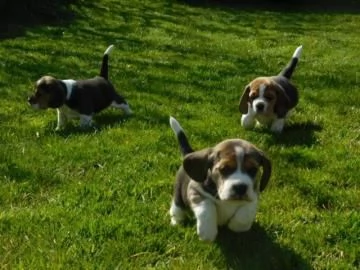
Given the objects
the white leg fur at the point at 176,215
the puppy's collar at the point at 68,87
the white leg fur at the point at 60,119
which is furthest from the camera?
the white leg fur at the point at 60,119

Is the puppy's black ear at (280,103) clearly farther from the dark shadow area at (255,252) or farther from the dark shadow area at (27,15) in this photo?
the dark shadow area at (27,15)

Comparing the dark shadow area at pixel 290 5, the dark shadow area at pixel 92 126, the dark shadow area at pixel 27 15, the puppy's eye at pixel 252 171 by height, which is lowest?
the dark shadow area at pixel 290 5

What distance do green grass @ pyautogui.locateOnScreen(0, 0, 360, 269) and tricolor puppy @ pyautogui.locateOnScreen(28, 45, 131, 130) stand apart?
0.72 feet

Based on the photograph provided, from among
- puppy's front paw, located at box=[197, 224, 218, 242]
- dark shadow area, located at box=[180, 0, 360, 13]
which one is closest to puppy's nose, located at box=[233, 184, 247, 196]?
puppy's front paw, located at box=[197, 224, 218, 242]

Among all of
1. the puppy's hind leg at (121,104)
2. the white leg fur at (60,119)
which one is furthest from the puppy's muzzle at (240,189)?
the puppy's hind leg at (121,104)

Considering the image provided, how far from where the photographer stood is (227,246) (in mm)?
4535

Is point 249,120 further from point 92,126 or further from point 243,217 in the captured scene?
point 243,217

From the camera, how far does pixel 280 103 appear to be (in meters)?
7.27

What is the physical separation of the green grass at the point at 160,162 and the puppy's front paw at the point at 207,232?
133mm

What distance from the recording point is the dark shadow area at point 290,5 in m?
24.2

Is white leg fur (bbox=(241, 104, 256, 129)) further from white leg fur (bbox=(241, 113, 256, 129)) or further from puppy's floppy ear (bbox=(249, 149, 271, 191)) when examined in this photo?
puppy's floppy ear (bbox=(249, 149, 271, 191))

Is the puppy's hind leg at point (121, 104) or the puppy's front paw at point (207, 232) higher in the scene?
the puppy's front paw at point (207, 232)

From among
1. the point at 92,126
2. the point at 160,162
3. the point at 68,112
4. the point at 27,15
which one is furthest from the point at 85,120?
the point at 27,15

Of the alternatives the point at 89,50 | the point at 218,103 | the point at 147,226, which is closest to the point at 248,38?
the point at 89,50
